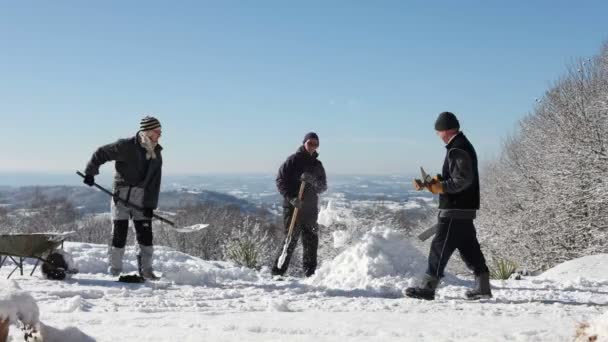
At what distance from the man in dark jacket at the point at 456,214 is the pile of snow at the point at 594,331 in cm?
287

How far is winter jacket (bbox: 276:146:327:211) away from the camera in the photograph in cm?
785

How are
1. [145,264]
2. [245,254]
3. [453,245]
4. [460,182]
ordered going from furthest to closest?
1. [245,254]
2. [145,264]
3. [453,245]
4. [460,182]

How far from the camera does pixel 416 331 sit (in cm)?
374

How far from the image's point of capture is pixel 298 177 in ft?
25.9

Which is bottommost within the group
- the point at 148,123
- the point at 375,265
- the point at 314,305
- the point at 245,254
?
the point at 245,254

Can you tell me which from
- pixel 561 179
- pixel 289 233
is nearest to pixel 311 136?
pixel 289 233

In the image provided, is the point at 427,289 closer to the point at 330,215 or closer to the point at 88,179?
the point at 330,215

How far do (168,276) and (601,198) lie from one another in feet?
65.9

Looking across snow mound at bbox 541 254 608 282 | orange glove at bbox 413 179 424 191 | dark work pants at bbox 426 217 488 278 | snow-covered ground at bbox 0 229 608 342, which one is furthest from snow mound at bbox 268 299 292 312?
snow mound at bbox 541 254 608 282

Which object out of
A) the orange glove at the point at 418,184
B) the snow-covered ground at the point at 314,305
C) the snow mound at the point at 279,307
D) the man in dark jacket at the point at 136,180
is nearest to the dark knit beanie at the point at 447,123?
the orange glove at the point at 418,184

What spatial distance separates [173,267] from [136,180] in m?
1.66

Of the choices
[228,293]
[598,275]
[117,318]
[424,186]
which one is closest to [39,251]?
[228,293]

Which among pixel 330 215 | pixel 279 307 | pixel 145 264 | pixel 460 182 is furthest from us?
pixel 330 215

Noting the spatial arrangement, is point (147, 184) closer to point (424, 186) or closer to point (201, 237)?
point (424, 186)
